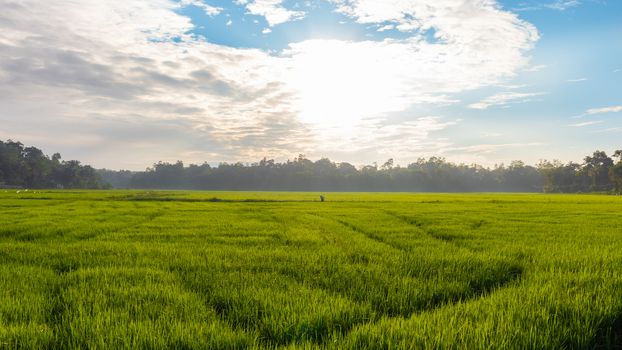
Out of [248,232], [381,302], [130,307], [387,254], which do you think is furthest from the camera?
[248,232]

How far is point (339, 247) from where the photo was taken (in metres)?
10.1

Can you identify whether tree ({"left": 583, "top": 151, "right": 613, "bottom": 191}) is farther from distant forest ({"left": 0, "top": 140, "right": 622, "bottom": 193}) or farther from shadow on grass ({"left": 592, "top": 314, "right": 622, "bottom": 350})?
shadow on grass ({"left": 592, "top": 314, "right": 622, "bottom": 350})

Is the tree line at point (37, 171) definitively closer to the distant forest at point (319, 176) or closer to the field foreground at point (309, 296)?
the distant forest at point (319, 176)

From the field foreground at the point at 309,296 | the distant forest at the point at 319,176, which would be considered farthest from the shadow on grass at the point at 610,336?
the distant forest at the point at 319,176

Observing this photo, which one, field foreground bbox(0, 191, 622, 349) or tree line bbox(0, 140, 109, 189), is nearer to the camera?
field foreground bbox(0, 191, 622, 349)

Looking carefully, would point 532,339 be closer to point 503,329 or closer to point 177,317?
point 503,329

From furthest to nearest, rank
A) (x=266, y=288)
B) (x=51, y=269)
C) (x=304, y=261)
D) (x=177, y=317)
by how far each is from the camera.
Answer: (x=304, y=261) → (x=51, y=269) → (x=266, y=288) → (x=177, y=317)

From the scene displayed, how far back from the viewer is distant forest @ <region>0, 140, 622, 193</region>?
128m

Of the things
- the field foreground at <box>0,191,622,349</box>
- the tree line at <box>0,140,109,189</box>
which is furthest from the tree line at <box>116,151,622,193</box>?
the field foreground at <box>0,191,622,349</box>

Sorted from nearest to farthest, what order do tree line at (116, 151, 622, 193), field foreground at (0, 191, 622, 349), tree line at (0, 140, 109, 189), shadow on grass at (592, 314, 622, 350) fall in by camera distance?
Answer: field foreground at (0, 191, 622, 349) → shadow on grass at (592, 314, 622, 350) → tree line at (0, 140, 109, 189) → tree line at (116, 151, 622, 193)

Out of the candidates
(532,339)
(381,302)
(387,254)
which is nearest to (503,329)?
(532,339)

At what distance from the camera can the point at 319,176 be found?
165 m

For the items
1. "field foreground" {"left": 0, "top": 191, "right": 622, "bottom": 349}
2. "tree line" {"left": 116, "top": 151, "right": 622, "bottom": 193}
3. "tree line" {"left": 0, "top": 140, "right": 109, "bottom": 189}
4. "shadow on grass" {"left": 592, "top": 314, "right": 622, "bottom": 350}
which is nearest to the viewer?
"field foreground" {"left": 0, "top": 191, "right": 622, "bottom": 349}

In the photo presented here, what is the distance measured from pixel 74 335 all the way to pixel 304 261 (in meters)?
4.63
